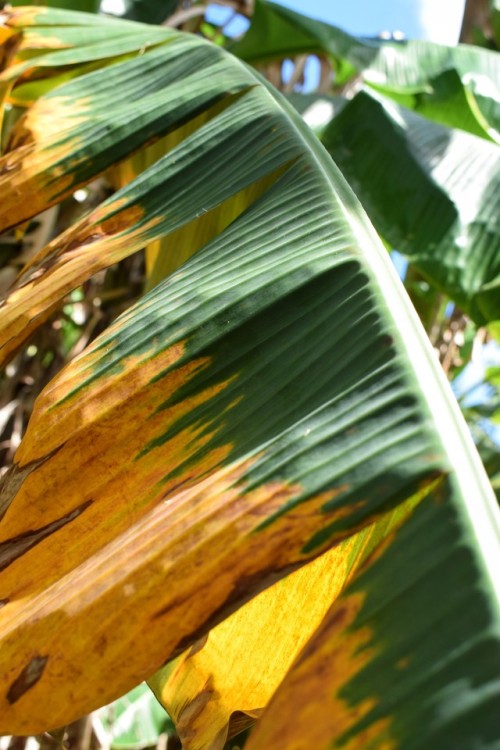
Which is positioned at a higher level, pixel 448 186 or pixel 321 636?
pixel 321 636

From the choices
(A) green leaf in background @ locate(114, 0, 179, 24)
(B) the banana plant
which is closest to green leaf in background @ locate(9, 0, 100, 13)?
(A) green leaf in background @ locate(114, 0, 179, 24)

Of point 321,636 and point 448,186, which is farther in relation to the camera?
point 448,186

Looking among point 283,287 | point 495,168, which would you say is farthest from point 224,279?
point 495,168

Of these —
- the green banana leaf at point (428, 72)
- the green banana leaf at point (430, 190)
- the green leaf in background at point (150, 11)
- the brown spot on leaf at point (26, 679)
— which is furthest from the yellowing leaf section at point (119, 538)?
the green leaf in background at point (150, 11)

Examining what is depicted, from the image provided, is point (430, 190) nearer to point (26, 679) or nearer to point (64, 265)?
point (64, 265)

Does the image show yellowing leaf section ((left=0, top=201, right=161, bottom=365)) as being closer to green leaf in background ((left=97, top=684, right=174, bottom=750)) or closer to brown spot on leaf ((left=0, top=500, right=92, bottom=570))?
brown spot on leaf ((left=0, top=500, right=92, bottom=570))

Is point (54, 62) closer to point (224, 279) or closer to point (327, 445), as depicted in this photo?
point (224, 279)

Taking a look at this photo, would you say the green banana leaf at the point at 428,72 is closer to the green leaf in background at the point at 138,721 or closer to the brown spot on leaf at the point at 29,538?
the brown spot on leaf at the point at 29,538
